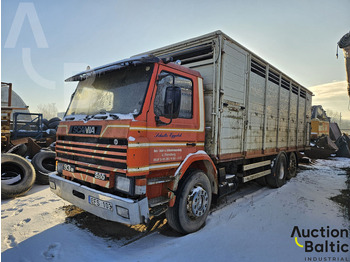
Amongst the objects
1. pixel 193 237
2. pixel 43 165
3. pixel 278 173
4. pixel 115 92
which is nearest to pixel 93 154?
pixel 115 92

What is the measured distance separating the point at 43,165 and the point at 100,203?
14.5 feet

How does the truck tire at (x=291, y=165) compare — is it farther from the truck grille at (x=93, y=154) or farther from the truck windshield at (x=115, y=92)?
the truck grille at (x=93, y=154)

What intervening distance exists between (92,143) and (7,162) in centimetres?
362

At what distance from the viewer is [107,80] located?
3701mm

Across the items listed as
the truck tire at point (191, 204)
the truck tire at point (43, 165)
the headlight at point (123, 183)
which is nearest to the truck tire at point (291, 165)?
the truck tire at point (191, 204)

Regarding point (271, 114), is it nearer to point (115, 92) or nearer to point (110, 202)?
point (115, 92)

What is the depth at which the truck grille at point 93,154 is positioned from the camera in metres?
2.90

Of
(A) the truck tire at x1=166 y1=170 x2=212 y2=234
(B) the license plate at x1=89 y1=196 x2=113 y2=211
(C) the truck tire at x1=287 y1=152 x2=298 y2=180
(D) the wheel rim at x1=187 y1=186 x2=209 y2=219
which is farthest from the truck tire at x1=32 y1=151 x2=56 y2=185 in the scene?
(C) the truck tire at x1=287 y1=152 x2=298 y2=180

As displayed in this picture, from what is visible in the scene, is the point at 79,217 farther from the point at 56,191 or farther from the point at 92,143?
the point at 92,143

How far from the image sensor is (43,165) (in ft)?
21.0

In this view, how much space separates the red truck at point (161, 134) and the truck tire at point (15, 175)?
1854 millimetres

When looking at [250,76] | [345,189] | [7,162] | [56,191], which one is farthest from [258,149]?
[7,162]

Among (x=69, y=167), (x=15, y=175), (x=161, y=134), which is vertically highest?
(x=161, y=134)

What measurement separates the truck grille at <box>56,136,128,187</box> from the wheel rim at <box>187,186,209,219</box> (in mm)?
1300
